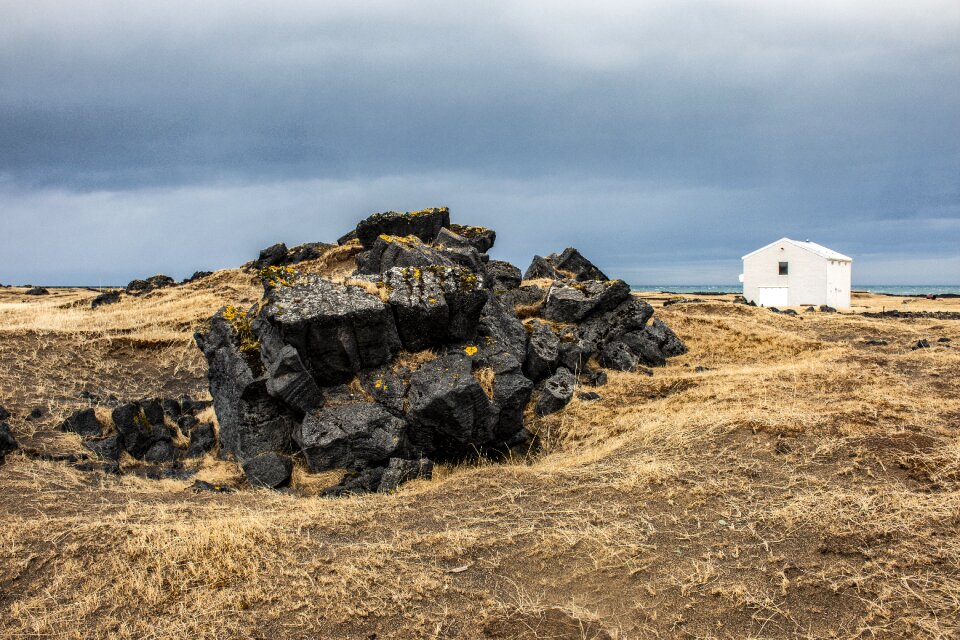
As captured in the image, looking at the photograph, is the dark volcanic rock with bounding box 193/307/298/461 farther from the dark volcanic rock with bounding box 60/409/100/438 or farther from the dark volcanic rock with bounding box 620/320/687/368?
the dark volcanic rock with bounding box 620/320/687/368

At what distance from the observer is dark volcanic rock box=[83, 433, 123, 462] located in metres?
13.6

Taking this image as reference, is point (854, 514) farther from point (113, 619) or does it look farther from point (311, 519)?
point (113, 619)

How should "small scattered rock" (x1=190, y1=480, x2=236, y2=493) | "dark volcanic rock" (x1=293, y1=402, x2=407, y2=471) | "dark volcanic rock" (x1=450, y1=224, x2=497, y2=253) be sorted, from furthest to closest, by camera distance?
"dark volcanic rock" (x1=450, y1=224, x2=497, y2=253) < "dark volcanic rock" (x1=293, y1=402, x2=407, y2=471) < "small scattered rock" (x1=190, y1=480, x2=236, y2=493)

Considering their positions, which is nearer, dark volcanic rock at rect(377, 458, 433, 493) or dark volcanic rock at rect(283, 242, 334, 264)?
dark volcanic rock at rect(377, 458, 433, 493)

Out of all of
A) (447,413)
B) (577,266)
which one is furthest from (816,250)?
(447,413)

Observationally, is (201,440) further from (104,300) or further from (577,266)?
(104,300)

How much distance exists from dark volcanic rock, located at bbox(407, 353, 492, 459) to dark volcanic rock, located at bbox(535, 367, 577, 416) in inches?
106

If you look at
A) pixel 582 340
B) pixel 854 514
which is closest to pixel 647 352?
pixel 582 340

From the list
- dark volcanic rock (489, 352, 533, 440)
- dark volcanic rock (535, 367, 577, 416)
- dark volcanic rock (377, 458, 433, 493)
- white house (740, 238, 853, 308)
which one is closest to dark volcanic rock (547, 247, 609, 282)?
dark volcanic rock (535, 367, 577, 416)

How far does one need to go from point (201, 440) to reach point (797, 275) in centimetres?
5456

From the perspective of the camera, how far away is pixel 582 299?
21.0 meters

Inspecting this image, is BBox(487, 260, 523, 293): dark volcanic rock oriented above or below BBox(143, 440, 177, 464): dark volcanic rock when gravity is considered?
above

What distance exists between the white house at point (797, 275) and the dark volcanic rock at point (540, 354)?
4522cm

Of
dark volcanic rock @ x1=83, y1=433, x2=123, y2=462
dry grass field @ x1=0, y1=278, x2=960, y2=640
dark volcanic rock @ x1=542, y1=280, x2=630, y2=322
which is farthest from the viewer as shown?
dark volcanic rock @ x1=542, y1=280, x2=630, y2=322
